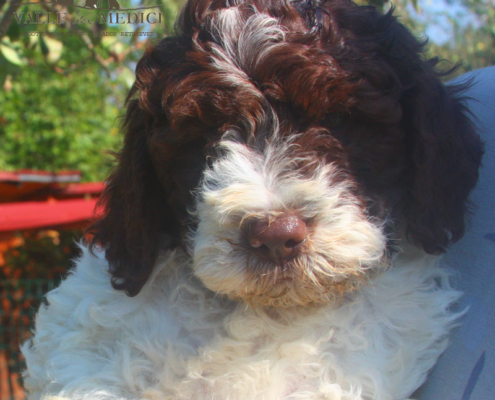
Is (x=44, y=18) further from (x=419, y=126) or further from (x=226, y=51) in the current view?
(x=419, y=126)

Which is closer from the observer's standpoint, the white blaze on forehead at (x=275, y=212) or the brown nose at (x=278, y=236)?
the brown nose at (x=278, y=236)

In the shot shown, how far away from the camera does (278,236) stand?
5.23 ft

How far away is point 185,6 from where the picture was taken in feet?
7.06

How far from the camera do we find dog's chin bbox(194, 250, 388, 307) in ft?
5.56

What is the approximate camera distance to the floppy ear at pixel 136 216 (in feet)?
7.08

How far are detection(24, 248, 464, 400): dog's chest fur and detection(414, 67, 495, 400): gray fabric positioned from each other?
0.21 ft

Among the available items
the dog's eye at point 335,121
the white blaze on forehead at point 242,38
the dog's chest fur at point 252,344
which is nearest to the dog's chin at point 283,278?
the dog's chest fur at point 252,344

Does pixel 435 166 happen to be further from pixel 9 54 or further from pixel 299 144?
pixel 9 54

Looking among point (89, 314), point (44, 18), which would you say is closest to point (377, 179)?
point (89, 314)

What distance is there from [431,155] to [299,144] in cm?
50

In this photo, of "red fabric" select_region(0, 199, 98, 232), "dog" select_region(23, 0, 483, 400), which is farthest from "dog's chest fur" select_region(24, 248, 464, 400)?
"red fabric" select_region(0, 199, 98, 232)

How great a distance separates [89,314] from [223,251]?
0.81 meters

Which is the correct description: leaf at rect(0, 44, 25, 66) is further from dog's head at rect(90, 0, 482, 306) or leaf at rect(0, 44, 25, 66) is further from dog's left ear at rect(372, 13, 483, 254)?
dog's left ear at rect(372, 13, 483, 254)

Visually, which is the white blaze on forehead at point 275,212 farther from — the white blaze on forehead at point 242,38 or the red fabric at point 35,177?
the red fabric at point 35,177
